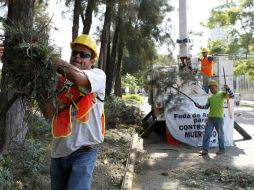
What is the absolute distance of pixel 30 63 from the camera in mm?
3188

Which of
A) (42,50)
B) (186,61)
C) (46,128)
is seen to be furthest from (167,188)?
(186,61)

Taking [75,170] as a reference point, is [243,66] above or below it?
above

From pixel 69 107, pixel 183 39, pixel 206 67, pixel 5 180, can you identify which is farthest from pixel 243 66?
pixel 69 107

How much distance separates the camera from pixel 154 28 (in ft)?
86.7

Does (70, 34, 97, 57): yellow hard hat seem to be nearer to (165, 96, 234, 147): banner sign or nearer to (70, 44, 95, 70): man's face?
(70, 44, 95, 70): man's face

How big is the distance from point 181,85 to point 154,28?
1414 cm

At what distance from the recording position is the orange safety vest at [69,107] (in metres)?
3.46

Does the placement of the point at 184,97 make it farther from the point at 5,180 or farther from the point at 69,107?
the point at 69,107

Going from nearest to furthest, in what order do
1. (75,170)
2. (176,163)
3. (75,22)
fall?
(75,170) → (176,163) → (75,22)

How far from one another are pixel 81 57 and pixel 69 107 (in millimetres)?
440

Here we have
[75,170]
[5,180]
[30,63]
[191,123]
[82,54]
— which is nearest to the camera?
[30,63]

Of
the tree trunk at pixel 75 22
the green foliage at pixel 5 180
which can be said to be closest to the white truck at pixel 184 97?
the tree trunk at pixel 75 22

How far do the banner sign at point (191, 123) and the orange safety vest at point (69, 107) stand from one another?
8866 millimetres

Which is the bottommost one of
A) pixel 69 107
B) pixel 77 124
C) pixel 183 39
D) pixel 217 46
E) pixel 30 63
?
pixel 77 124
